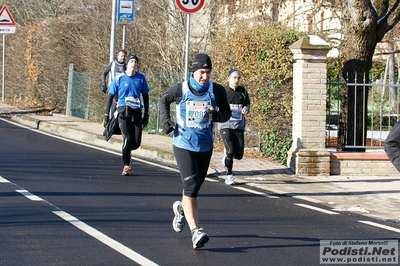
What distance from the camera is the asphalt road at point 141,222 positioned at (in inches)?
285

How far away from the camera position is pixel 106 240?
7.74m

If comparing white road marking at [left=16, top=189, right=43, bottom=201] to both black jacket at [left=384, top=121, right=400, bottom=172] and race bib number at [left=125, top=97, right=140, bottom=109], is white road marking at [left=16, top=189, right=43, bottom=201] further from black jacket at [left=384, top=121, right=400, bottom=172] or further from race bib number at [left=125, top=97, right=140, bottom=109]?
black jacket at [left=384, top=121, right=400, bottom=172]

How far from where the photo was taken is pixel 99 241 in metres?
7.70

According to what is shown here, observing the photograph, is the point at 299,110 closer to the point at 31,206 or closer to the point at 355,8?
the point at 355,8

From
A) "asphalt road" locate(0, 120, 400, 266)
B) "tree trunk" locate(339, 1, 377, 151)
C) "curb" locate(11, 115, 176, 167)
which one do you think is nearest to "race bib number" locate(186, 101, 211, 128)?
"asphalt road" locate(0, 120, 400, 266)

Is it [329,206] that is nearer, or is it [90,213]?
[90,213]

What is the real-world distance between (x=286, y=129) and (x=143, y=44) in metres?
9.82

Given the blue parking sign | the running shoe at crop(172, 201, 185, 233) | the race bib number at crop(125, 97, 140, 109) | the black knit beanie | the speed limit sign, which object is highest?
the blue parking sign

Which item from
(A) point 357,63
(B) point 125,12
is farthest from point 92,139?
(A) point 357,63

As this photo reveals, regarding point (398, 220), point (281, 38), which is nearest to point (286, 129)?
point (281, 38)

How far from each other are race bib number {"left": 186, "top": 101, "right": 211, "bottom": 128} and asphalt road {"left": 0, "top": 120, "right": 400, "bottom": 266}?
1185 mm

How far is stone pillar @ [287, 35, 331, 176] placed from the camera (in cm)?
1373

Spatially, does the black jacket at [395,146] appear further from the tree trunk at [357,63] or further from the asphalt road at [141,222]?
the tree trunk at [357,63]

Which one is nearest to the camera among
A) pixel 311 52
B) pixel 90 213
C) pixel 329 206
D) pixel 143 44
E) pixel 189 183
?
pixel 189 183
